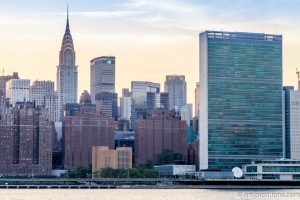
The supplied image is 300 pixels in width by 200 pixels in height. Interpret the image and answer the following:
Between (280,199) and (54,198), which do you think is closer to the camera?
(280,199)

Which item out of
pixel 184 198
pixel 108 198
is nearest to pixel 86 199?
pixel 108 198

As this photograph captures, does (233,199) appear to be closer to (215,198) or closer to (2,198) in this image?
(215,198)

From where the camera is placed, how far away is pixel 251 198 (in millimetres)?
150000

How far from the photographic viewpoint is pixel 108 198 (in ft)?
518

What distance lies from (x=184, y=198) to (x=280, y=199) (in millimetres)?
17474

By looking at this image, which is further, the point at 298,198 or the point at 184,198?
the point at 184,198

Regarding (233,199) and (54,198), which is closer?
(233,199)

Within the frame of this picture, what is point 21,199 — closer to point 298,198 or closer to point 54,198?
point 54,198

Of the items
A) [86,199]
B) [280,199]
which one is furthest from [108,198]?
[280,199]

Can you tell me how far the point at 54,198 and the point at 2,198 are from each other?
8.28m

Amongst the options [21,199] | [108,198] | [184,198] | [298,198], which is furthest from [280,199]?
[21,199]

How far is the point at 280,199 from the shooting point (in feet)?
490

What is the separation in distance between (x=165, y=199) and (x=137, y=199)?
14.6ft

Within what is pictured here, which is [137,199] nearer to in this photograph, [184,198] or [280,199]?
[184,198]
